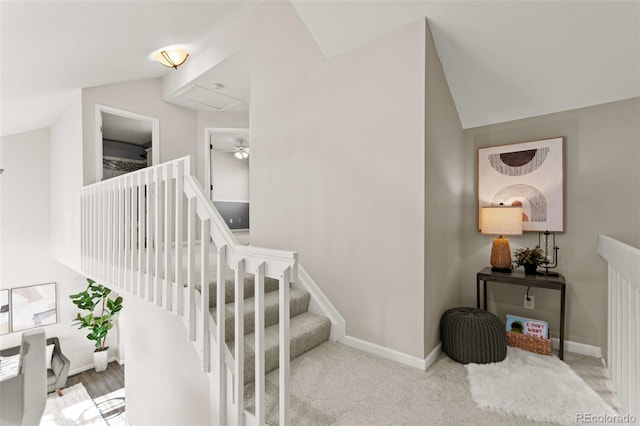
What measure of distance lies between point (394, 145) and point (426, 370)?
1.58 meters

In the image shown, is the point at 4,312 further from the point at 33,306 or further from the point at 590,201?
the point at 590,201

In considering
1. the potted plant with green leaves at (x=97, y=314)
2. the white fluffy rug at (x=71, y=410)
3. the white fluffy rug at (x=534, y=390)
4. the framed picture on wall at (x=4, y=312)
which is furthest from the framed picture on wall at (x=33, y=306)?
the white fluffy rug at (x=534, y=390)

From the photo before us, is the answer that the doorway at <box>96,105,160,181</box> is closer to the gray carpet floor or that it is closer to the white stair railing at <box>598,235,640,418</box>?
the gray carpet floor

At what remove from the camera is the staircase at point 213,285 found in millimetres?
1422

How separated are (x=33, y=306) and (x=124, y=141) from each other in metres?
3.27

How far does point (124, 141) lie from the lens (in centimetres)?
561

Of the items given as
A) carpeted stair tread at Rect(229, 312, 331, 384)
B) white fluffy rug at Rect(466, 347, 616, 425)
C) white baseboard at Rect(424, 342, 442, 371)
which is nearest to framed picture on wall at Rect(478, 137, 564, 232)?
white fluffy rug at Rect(466, 347, 616, 425)

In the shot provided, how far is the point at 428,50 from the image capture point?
2.07 metres

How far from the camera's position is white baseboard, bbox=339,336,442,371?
79.7 inches

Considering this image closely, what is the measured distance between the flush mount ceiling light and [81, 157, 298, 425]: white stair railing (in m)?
1.70

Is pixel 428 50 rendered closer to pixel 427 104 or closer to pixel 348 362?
pixel 427 104

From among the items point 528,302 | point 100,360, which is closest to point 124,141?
point 100,360

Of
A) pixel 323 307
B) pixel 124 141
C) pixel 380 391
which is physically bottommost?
pixel 380 391

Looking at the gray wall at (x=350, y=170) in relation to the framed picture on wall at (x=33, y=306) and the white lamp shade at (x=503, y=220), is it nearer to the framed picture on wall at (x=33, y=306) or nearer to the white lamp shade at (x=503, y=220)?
the white lamp shade at (x=503, y=220)
